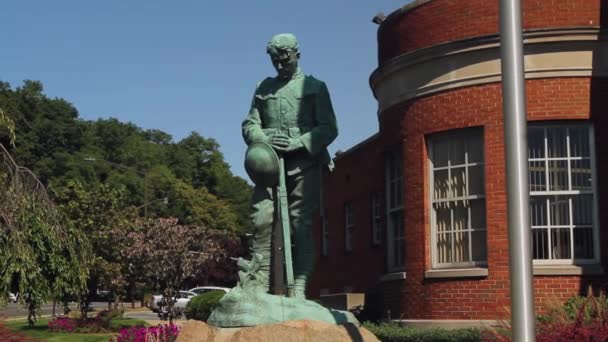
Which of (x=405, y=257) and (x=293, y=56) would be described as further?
(x=405, y=257)

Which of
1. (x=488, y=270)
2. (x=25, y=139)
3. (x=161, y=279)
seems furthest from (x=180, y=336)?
(x=25, y=139)

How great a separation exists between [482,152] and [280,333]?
9.66 m

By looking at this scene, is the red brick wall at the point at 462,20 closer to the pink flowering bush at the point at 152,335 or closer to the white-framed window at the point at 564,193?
the white-framed window at the point at 564,193

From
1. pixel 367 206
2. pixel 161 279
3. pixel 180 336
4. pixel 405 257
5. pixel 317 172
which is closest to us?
pixel 180 336

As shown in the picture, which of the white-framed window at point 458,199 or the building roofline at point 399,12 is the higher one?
the building roofline at point 399,12

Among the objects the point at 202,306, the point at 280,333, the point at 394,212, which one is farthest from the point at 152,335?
the point at 202,306

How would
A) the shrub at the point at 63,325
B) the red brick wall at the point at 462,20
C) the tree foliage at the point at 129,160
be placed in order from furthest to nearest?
the tree foliage at the point at 129,160
the shrub at the point at 63,325
the red brick wall at the point at 462,20

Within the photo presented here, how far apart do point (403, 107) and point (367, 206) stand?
750 cm

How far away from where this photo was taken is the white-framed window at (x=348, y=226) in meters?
28.3

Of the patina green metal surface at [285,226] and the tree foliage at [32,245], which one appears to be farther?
the tree foliage at [32,245]

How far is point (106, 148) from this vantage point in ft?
240

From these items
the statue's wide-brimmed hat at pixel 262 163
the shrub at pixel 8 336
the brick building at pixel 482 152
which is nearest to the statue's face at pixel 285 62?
the statue's wide-brimmed hat at pixel 262 163

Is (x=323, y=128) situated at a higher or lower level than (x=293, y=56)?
lower

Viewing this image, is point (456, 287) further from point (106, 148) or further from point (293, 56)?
point (106, 148)
